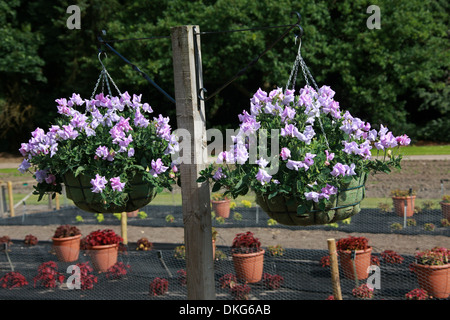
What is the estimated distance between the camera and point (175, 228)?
8594 millimetres

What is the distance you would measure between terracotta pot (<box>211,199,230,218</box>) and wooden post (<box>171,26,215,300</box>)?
649 cm

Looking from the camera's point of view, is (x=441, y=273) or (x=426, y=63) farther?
(x=426, y=63)

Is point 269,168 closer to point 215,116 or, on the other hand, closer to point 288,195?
point 288,195

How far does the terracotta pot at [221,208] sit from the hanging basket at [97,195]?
20.1ft

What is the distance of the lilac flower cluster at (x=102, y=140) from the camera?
2674mm

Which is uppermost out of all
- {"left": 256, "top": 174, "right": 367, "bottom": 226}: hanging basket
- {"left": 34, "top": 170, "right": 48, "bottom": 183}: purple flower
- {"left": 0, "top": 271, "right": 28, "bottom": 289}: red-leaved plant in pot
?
{"left": 34, "top": 170, "right": 48, "bottom": 183}: purple flower

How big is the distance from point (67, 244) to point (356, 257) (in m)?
3.78

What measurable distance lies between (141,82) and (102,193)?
14151 millimetres

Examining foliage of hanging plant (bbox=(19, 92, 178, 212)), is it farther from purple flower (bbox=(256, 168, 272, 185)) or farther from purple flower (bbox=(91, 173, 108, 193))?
purple flower (bbox=(256, 168, 272, 185))

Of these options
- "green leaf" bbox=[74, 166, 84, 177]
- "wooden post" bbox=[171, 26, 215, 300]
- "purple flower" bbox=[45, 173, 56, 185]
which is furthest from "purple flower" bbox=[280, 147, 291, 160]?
"purple flower" bbox=[45, 173, 56, 185]

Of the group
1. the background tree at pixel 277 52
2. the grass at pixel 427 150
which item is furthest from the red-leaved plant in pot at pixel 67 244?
the grass at pixel 427 150

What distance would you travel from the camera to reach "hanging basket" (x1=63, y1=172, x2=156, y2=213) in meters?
2.69
